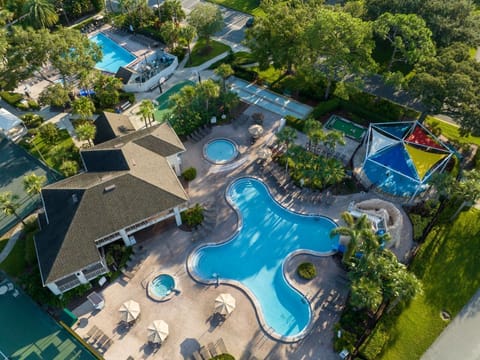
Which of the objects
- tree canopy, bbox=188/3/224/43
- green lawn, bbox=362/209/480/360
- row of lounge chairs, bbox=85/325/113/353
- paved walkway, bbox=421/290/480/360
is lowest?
paved walkway, bbox=421/290/480/360

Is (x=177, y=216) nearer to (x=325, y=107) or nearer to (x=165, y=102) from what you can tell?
(x=165, y=102)

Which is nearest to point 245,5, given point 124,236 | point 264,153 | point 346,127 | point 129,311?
point 346,127

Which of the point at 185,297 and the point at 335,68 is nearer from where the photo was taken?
the point at 185,297

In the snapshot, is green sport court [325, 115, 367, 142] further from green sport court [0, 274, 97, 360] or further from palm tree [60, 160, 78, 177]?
green sport court [0, 274, 97, 360]

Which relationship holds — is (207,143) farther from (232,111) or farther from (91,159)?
(91,159)

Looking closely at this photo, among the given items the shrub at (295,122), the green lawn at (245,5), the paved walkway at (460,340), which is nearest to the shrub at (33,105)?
the shrub at (295,122)

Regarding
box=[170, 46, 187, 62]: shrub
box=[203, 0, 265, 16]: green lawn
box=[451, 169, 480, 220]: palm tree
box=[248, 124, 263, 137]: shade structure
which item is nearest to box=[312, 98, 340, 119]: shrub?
box=[248, 124, 263, 137]: shade structure

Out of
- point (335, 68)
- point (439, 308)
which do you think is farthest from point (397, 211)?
point (335, 68)
